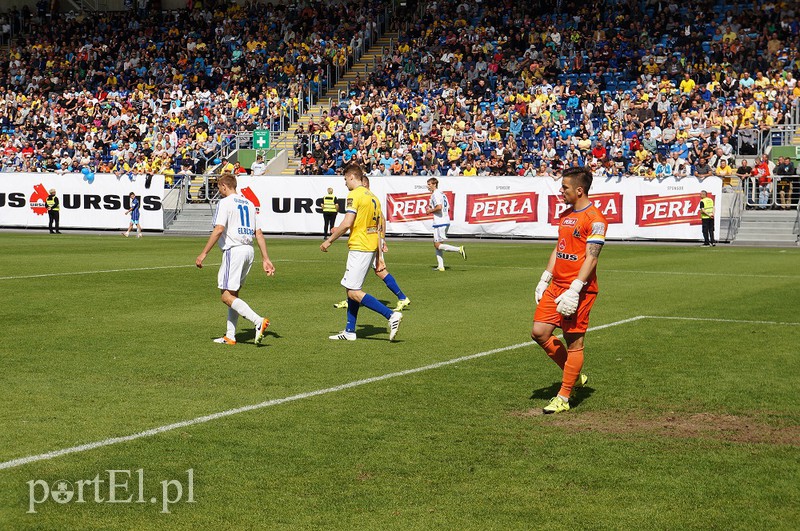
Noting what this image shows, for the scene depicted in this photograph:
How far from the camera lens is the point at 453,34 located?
51031 millimetres

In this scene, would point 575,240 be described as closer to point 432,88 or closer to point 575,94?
point 575,94

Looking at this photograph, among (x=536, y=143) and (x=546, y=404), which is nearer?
(x=546, y=404)

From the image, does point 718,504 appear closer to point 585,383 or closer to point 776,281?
point 585,383

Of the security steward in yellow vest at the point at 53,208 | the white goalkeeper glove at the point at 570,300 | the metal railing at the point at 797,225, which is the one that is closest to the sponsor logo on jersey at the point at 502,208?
the metal railing at the point at 797,225

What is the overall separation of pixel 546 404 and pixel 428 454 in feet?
6.81

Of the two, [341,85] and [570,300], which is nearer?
[570,300]

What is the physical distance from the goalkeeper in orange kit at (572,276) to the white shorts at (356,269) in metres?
3.98

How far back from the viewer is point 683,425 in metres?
8.16

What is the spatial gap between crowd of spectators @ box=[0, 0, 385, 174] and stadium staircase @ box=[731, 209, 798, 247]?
73.2ft

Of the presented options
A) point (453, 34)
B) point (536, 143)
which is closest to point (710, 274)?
point (536, 143)

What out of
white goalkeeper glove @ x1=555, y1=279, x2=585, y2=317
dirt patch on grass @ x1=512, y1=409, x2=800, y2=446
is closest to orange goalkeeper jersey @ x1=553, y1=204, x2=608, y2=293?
white goalkeeper glove @ x1=555, y1=279, x2=585, y2=317

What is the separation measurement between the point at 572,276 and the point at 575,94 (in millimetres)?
36408

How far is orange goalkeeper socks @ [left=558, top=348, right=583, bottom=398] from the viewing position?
8.66 m

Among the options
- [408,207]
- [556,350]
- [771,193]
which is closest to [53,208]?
[408,207]
